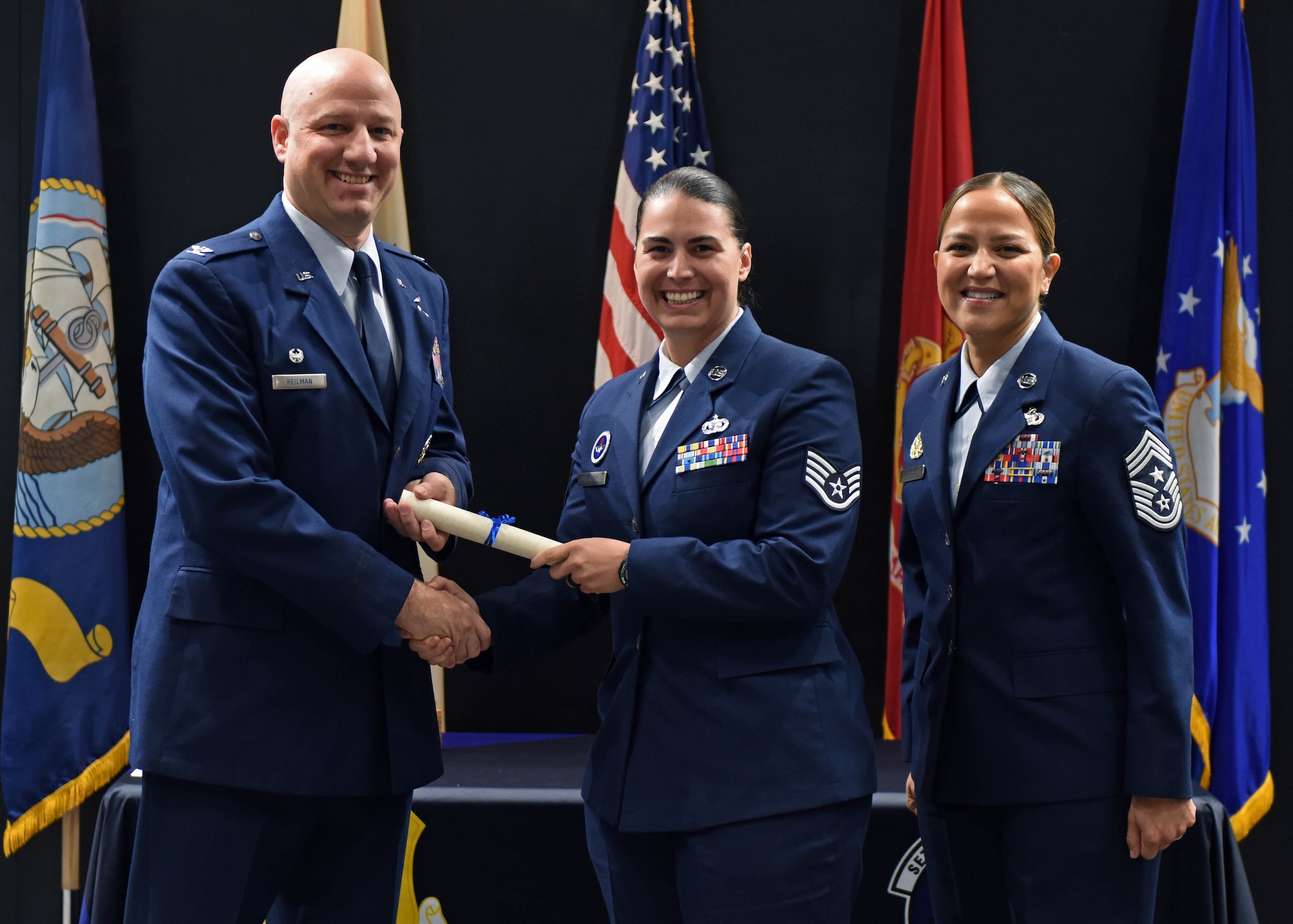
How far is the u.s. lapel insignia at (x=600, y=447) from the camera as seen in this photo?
5.99 feet

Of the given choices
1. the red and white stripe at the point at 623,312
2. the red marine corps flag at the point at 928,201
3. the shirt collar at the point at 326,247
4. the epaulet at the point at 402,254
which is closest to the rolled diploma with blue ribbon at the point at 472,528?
the shirt collar at the point at 326,247

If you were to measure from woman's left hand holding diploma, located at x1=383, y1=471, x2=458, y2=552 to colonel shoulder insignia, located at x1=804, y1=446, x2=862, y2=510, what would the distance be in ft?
1.86

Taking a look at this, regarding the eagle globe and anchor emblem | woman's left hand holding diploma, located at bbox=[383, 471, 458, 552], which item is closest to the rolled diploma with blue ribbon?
woman's left hand holding diploma, located at bbox=[383, 471, 458, 552]

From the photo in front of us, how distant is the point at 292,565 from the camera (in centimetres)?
151

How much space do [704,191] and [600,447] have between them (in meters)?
0.46

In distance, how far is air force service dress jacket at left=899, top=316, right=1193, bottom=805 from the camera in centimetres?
165

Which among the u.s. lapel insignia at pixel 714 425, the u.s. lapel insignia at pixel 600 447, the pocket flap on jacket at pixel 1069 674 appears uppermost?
the u.s. lapel insignia at pixel 714 425

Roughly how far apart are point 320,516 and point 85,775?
217 centimetres

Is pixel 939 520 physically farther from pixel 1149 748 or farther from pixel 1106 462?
pixel 1149 748

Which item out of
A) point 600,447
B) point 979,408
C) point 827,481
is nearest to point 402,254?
point 600,447

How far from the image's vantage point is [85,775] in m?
3.16

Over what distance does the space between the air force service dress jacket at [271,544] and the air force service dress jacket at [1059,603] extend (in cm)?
88

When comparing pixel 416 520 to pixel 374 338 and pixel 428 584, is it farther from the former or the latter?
pixel 374 338

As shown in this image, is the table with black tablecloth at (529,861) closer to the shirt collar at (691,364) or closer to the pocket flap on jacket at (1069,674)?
the pocket flap on jacket at (1069,674)
